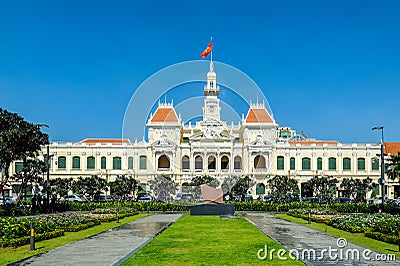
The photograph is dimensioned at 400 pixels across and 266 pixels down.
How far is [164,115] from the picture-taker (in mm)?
88062

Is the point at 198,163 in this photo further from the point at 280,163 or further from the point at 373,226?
the point at 373,226

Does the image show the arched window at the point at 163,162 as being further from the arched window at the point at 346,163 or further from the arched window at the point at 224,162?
the arched window at the point at 346,163

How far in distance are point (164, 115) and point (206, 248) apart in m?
70.9

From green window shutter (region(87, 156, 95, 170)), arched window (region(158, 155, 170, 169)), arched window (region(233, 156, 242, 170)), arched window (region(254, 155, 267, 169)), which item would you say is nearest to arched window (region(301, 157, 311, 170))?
arched window (region(254, 155, 267, 169))

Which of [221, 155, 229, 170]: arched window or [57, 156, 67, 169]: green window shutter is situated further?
[221, 155, 229, 170]: arched window

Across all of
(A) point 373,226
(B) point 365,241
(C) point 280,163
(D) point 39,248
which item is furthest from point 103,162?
(B) point 365,241

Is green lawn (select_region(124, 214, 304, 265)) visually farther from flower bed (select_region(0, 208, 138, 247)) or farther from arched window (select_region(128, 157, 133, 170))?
arched window (select_region(128, 157, 133, 170))

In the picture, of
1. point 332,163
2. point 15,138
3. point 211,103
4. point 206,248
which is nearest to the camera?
point 206,248

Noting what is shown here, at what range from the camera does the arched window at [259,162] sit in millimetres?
85125

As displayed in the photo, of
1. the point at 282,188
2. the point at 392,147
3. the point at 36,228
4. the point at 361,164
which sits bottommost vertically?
the point at 36,228

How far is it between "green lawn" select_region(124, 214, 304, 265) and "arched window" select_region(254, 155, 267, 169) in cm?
5993

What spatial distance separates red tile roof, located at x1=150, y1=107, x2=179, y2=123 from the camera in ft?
282

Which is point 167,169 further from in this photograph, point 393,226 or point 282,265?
point 282,265

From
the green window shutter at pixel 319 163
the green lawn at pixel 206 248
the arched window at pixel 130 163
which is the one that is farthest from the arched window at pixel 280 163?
the green lawn at pixel 206 248
